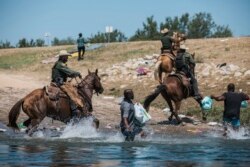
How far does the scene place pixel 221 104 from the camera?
23.5 m

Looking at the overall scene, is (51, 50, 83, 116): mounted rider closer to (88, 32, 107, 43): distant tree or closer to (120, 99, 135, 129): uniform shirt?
(120, 99, 135, 129): uniform shirt

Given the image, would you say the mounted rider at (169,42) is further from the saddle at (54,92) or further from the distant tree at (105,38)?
the distant tree at (105,38)

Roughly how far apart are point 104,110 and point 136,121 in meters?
8.45

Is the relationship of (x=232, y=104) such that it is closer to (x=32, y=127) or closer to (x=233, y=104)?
(x=233, y=104)

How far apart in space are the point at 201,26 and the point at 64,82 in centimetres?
5019

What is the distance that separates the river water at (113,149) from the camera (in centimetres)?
1184

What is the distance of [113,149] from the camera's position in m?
14.0

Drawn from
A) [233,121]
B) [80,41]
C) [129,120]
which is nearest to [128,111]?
[129,120]

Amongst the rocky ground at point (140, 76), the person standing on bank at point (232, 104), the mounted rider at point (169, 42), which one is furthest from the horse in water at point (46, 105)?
the mounted rider at point (169, 42)

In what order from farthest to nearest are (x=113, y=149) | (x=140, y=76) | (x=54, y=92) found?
(x=140, y=76) < (x=54, y=92) < (x=113, y=149)

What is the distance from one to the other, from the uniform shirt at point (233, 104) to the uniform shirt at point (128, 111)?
9.17 feet

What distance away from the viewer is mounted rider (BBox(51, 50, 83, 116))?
1677 cm

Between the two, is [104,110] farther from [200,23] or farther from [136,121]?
[200,23]

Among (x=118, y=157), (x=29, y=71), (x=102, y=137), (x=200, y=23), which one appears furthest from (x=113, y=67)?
(x=200, y=23)
